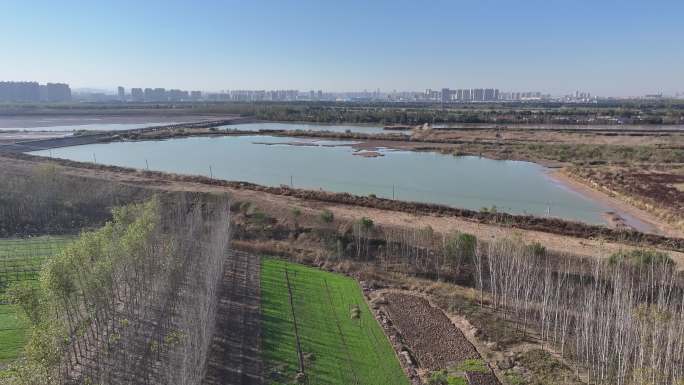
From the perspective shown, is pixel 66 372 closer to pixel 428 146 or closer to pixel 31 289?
pixel 31 289

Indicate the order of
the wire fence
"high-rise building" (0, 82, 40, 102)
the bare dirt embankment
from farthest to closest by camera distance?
"high-rise building" (0, 82, 40, 102), the bare dirt embankment, the wire fence

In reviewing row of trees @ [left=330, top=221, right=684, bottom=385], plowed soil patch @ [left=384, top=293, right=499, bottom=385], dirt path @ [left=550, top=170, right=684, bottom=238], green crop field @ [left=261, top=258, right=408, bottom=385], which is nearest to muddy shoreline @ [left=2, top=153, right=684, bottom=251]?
dirt path @ [left=550, top=170, right=684, bottom=238]

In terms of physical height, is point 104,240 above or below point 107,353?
above

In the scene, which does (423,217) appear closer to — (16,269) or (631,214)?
(631,214)

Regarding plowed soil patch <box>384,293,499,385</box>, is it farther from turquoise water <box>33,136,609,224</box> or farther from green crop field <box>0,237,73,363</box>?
turquoise water <box>33,136,609,224</box>

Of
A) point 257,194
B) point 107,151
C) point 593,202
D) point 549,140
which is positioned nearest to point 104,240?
point 257,194

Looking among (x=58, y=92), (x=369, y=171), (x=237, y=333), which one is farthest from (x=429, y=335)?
(x=58, y=92)

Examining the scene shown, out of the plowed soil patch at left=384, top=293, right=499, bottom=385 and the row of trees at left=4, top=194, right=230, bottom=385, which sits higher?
the row of trees at left=4, top=194, right=230, bottom=385
